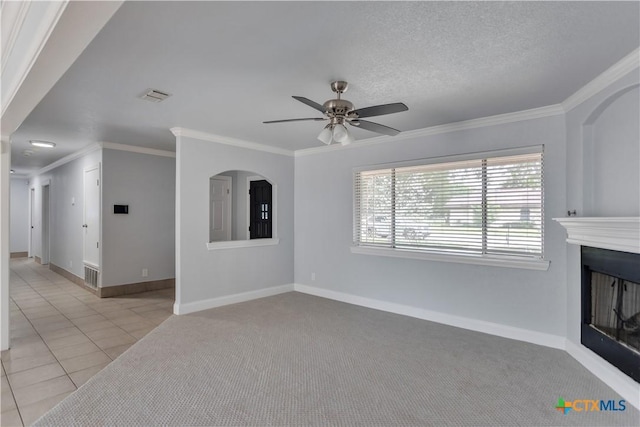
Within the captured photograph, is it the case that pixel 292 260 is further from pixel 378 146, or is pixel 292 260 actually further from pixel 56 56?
pixel 56 56

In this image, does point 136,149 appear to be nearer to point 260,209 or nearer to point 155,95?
point 260,209

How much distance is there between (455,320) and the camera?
4.05 meters

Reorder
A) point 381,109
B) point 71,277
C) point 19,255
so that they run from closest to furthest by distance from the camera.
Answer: point 381,109 < point 71,277 < point 19,255

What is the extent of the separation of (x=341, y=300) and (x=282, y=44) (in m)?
3.85

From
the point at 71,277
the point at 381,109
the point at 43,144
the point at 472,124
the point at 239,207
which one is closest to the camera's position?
the point at 381,109

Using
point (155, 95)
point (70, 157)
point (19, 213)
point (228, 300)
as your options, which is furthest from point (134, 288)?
point (19, 213)

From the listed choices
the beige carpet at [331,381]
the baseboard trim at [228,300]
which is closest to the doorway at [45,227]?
the baseboard trim at [228,300]

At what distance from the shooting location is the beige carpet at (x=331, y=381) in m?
2.25

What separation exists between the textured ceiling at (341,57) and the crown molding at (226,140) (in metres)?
0.53

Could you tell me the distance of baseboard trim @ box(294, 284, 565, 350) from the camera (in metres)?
3.46

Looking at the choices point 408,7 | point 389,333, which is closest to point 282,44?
point 408,7

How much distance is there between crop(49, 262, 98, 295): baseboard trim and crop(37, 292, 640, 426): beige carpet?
2.69 metres

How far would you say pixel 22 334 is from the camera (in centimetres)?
373

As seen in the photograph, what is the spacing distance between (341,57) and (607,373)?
3.12 m
